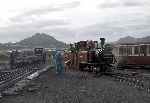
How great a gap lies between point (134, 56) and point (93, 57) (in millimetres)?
5899

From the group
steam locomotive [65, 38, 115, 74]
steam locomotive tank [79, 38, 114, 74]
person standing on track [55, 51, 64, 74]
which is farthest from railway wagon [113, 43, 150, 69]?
person standing on track [55, 51, 64, 74]

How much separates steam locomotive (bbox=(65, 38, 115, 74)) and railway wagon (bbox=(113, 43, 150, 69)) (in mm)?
4060

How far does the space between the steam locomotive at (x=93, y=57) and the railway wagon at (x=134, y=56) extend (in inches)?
160

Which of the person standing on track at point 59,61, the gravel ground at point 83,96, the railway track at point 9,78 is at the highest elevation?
the person standing on track at point 59,61

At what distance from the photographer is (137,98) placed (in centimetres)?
1515

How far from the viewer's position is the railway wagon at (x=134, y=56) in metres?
32.2

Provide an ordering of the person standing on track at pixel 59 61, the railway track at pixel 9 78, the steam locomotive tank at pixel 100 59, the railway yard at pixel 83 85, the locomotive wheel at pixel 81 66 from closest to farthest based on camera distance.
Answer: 1. the railway yard at pixel 83 85
2. the railway track at pixel 9 78
3. the person standing on track at pixel 59 61
4. the steam locomotive tank at pixel 100 59
5. the locomotive wheel at pixel 81 66

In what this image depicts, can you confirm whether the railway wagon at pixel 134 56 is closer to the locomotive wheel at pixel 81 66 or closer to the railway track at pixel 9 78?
the locomotive wheel at pixel 81 66

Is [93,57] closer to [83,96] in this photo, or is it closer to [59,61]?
[59,61]

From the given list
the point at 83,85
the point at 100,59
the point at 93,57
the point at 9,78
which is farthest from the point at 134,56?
the point at 83,85

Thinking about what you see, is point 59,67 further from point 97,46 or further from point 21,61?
point 21,61

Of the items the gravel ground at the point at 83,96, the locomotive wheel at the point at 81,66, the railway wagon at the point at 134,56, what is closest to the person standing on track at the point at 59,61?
the locomotive wheel at the point at 81,66

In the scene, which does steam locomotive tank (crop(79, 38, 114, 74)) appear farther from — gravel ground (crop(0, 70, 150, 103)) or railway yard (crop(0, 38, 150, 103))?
gravel ground (crop(0, 70, 150, 103))

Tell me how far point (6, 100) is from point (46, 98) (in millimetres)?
1629
